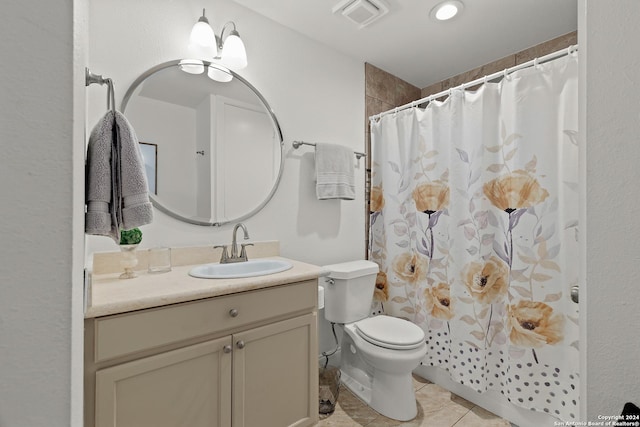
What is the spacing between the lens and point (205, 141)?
5.13 ft

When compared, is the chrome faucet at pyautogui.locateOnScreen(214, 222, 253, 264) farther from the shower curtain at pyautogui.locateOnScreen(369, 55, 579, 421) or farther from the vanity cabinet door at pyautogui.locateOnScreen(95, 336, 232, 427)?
the shower curtain at pyautogui.locateOnScreen(369, 55, 579, 421)

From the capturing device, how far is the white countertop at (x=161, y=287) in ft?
2.88

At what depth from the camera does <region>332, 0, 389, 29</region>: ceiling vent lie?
1.65m

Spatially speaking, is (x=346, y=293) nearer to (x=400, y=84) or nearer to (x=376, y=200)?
(x=376, y=200)

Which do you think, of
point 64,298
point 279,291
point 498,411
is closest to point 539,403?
point 498,411

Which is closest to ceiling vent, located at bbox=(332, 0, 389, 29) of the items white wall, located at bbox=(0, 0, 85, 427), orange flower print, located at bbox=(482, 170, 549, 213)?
orange flower print, located at bbox=(482, 170, 549, 213)

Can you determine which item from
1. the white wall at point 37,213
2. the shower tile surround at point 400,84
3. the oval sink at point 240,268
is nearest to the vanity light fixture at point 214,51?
the oval sink at point 240,268

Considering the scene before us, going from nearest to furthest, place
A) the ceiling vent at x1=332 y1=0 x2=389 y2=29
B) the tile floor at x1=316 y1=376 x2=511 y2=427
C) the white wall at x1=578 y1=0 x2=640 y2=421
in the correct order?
1. the white wall at x1=578 y1=0 x2=640 y2=421
2. the tile floor at x1=316 y1=376 x2=511 y2=427
3. the ceiling vent at x1=332 y1=0 x2=389 y2=29

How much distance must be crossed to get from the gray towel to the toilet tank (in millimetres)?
1157

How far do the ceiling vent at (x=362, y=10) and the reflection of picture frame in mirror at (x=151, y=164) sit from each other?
1343 mm

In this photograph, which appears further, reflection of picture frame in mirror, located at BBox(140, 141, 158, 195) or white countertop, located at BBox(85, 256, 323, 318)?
→ reflection of picture frame in mirror, located at BBox(140, 141, 158, 195)

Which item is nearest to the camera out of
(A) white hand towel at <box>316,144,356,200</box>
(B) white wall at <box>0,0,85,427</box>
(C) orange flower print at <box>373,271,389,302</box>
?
(B) white wall at <box>0,0,85,427</box>

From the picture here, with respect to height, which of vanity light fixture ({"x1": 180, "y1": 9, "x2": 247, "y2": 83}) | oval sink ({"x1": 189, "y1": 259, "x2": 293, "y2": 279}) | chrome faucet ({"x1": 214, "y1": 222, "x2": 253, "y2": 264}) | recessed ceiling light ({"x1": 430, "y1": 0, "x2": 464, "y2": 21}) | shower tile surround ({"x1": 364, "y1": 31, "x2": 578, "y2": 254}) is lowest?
oval sink ({"x1": 189, "y1": 259, "x2": 293, "y2": 279})

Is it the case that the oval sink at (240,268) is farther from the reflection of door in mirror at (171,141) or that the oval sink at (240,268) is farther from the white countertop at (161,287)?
the reflection of door in mirror at (171,141)
